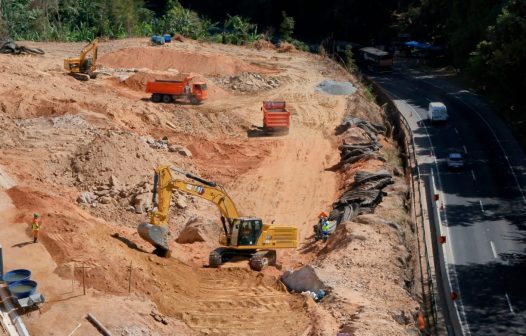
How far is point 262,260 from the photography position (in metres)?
36.2

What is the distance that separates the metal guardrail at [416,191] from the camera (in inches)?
1451

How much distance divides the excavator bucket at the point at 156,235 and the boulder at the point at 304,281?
17.7 feet

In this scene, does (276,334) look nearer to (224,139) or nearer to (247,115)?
(224,139)

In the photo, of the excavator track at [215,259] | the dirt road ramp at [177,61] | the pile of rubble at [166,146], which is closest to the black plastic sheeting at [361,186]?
the excavator track at [215,259]

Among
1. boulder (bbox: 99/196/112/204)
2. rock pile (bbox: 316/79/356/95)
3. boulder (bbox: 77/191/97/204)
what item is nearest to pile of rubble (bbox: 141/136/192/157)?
boulder (bbox: 77/191/97/204)

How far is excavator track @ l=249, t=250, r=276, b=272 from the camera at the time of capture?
1420 inches

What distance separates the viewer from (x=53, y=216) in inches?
1380

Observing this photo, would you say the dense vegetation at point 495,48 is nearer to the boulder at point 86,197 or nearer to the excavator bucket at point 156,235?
the boulder at point 86,197

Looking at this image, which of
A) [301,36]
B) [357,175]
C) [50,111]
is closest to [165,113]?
[50,111]

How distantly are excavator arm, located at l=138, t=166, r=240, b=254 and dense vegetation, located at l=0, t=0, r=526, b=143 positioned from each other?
89.3 feet

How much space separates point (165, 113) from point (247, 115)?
663cm

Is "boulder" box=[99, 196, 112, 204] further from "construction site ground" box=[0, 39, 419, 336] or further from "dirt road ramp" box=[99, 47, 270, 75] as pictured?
"dirt road ramp" box=[99, 47, 270, 75]

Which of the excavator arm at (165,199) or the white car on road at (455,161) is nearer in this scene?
the excavator arm at (165,199)

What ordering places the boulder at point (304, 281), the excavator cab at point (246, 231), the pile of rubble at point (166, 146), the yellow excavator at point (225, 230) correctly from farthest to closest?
the pile of rubble at point (166, 146) < the excavator cab at point (246, 231) < the yellow excavator at point (225, 230) < the boulder at point (304, 281)
